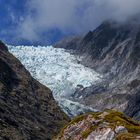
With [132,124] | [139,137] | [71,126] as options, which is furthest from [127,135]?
[71,126]

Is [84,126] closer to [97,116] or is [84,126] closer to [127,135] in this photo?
[97,116]

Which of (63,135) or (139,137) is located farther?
(63,135)

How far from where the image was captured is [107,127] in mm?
43531

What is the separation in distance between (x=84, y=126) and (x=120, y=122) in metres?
3.36

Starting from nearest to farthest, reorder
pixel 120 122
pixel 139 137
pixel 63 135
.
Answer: pixel 139 137, pixel 120 122, pixel 63 135

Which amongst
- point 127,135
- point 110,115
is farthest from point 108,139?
point 110,115

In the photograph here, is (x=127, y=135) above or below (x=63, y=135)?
below

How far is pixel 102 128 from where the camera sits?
144 ft

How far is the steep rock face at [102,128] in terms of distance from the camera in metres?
42.2

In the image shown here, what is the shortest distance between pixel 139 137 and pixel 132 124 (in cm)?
419

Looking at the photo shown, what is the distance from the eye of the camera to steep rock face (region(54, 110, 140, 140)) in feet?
139

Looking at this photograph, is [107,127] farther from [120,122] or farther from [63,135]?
[63,135]

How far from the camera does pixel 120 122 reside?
44031 mm

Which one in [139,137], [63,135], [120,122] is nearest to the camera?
[139,137]
